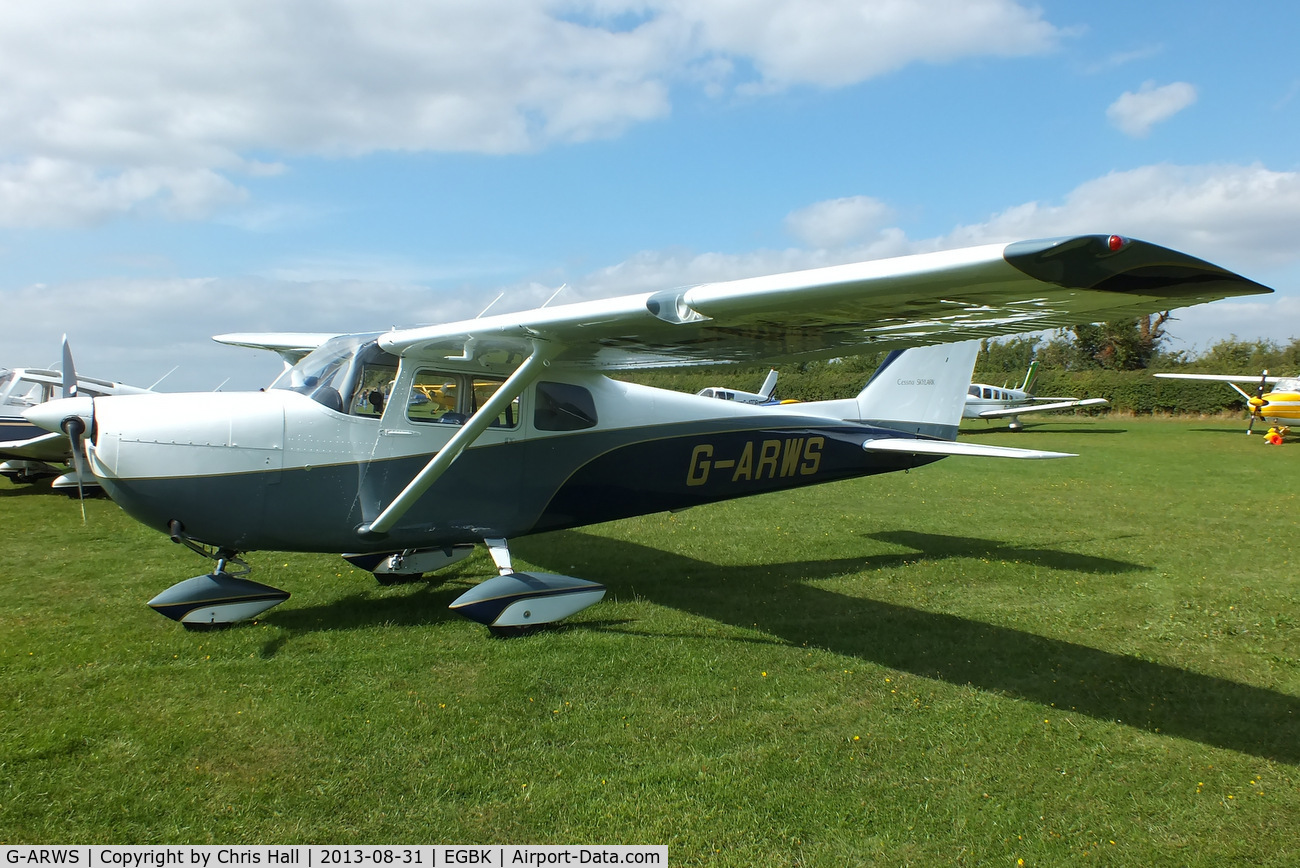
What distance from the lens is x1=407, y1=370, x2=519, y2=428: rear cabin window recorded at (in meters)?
5.52

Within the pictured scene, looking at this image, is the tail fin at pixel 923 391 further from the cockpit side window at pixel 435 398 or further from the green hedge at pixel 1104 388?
the green hedge at pixel 1104 388

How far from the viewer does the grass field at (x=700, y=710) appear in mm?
3059

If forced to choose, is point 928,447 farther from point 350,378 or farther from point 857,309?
point 350,378

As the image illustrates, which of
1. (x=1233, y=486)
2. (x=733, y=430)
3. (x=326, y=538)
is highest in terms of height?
(x=733, y=430)

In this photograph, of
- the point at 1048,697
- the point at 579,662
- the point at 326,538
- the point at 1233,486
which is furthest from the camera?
the point at 1233,486

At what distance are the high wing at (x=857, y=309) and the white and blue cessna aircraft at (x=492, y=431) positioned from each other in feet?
0.07

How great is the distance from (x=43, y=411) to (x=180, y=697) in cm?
227

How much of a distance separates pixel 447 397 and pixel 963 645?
4278mm

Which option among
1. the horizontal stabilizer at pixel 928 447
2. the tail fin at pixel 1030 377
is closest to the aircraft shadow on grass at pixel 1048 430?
the tail fin at pixel 1030 377

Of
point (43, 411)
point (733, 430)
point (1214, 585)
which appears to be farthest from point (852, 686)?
point (43, 411)

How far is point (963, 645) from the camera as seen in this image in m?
5.28

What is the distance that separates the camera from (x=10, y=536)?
846 centimetres

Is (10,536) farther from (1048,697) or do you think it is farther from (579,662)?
(1048,697)

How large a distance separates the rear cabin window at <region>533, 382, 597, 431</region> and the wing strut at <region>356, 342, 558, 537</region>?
2.43 feet
